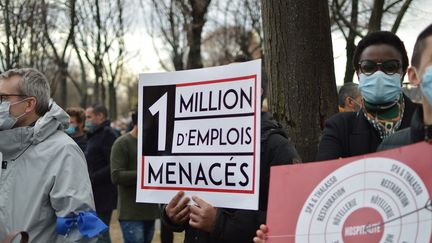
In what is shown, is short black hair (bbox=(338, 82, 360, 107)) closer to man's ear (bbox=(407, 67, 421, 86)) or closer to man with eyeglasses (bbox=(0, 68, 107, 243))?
man with eyeglasses (bbox=(0, 68, 107, 243))

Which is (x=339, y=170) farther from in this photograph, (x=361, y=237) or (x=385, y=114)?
(x=385, y=114)

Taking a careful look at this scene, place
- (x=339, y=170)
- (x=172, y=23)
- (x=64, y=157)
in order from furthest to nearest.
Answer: (x=172, y=23), (x=64, y=157), (x=339, y=170)

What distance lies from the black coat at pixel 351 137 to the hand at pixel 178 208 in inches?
26.8

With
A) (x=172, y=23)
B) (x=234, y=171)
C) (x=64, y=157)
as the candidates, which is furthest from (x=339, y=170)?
(x=172, y=23)

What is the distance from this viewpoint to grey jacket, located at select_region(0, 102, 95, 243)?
327 centimetres

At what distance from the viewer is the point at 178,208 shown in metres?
2.93

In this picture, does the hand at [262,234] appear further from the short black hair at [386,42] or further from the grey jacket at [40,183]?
the grey jacket at [40,183]

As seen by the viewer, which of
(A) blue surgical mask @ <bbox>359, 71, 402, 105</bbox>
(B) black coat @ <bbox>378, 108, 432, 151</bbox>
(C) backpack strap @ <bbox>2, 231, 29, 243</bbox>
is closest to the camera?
(B) black coat @ <bbox>378, 108, 432, 151</bbox>

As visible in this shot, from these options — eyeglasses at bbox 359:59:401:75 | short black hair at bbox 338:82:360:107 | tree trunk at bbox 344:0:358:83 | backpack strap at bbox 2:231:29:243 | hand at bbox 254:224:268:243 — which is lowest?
backpack strap at bbox 2:231:29:243

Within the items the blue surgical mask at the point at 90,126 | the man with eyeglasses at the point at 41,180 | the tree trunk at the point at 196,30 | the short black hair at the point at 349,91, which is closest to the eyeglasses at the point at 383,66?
the man with eyeglasses at the point at 41,180

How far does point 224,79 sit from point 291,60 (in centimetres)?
229

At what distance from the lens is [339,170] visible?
2.03m

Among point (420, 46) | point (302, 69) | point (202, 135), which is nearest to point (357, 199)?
point (420, 46)

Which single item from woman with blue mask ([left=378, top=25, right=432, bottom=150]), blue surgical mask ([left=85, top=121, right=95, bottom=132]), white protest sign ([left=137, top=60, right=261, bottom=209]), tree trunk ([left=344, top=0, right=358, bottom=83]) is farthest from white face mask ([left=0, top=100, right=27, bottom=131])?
tree trunk ([left=344, top=0, right=358, bottom=83])
